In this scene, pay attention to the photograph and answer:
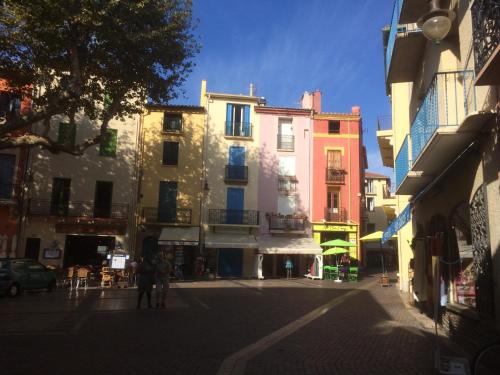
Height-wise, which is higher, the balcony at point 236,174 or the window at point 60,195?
the balcony at point 236,174

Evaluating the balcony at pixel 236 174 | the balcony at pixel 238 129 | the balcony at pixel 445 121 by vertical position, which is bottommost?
the balcony at pixel 445 121

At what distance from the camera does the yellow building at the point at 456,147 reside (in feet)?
22.9

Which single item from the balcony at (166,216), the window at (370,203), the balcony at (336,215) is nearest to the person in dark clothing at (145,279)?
the balcony at (166,216)

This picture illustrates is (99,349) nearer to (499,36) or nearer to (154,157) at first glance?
(499,36)

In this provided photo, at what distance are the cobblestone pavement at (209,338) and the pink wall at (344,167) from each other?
18.7 m

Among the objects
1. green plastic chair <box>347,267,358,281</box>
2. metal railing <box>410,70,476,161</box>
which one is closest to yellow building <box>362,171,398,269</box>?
green plastic chair <box>347,267,358,281</box>

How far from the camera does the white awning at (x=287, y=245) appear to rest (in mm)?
30359

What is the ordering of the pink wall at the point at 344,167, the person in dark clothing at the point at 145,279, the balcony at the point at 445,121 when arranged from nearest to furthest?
1. the balcony at the point at 445,121
2. the person in dark clothing at the point at 145,279
3. the pink wall at the point at 344,167

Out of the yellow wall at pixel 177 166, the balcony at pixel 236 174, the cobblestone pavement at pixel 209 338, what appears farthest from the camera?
the balcony at pixel 236 174

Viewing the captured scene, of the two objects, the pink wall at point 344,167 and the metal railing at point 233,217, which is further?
the pink wall at point 344,167

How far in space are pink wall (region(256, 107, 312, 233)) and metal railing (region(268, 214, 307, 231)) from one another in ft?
1.48

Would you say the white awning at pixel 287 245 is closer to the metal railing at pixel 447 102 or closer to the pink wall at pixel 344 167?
the pink wall at pixel 344 167

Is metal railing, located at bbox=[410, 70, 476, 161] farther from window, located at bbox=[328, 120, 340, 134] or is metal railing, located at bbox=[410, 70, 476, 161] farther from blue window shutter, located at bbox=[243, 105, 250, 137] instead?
window, located at bbox=[328, 120, 340, 134]

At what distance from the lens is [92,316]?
38.6 feet
